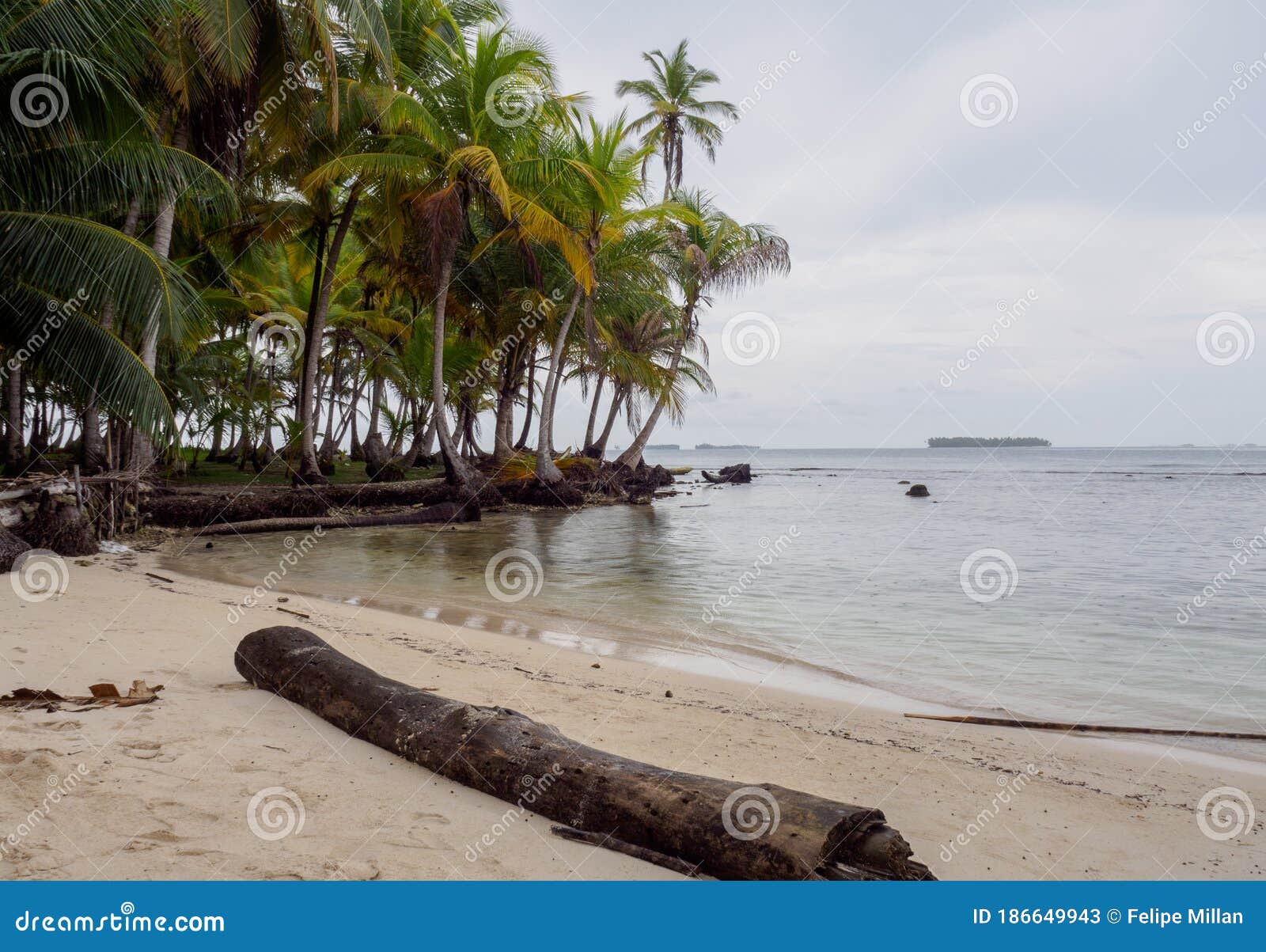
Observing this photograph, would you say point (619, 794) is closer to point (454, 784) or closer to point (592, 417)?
point (454, 784)

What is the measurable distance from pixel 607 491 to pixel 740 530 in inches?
346

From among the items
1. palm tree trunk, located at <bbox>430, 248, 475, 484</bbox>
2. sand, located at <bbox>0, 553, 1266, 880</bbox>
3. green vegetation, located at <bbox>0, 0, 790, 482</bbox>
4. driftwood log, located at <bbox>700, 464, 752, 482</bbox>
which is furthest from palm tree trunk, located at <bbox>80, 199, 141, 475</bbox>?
driftwood log, located at <bbox>700, 464, 752, 482</bbox>

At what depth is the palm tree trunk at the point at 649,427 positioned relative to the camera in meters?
31.7

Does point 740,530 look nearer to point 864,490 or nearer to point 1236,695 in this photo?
point 1236,695

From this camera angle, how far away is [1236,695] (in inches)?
267

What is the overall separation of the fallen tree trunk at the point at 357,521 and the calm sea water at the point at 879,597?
46 cm

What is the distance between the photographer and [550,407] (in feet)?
86.7

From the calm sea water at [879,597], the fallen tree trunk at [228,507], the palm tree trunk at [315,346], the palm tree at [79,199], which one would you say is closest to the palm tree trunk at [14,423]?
the fallen tree trunk at [228,507]

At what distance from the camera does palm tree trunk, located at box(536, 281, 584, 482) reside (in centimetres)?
2564

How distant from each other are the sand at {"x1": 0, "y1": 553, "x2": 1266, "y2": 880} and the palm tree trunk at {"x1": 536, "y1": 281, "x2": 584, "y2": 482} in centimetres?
1908

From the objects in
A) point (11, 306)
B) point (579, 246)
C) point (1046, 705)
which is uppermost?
point (579, 246)

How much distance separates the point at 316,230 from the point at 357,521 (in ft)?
31.4

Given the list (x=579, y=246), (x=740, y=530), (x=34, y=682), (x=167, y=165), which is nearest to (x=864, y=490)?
(x=740, y=530)

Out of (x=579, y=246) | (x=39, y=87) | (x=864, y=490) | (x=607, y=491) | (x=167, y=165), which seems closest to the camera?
(x=39, y=87)
